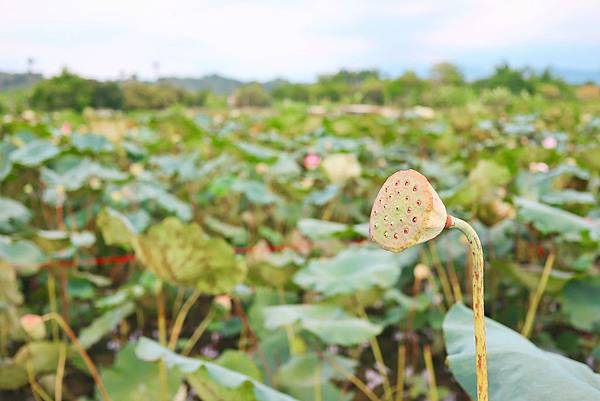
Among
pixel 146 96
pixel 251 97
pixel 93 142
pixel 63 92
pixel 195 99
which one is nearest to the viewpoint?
pixel 93 142

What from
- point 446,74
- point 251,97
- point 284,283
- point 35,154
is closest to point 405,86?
point 251,97

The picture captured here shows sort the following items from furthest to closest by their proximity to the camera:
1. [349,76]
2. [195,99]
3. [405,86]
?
[349,76], [405,86], [195,99]

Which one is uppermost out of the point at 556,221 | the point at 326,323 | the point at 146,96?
the point at 556,221

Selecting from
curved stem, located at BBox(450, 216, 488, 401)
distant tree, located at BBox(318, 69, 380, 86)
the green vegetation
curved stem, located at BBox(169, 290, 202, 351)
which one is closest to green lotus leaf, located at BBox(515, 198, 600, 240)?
the green vegetation

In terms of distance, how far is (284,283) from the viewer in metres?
1.12

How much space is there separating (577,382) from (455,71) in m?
28.6

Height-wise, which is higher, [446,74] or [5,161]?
[5,161]

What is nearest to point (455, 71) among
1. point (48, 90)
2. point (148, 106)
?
point (148, 106)

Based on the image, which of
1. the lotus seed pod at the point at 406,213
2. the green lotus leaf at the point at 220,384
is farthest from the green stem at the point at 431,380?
the lotus seed pod at the point at 406,213

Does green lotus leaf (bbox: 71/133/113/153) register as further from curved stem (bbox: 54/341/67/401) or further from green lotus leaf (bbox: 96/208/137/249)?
green lotus leaf (bbox: 96/208/137/249)

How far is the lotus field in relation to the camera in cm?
54

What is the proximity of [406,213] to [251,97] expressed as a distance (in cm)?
1937

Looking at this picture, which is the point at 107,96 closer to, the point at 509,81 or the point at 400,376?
the point at 509,81

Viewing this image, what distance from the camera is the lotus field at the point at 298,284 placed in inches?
21.1
